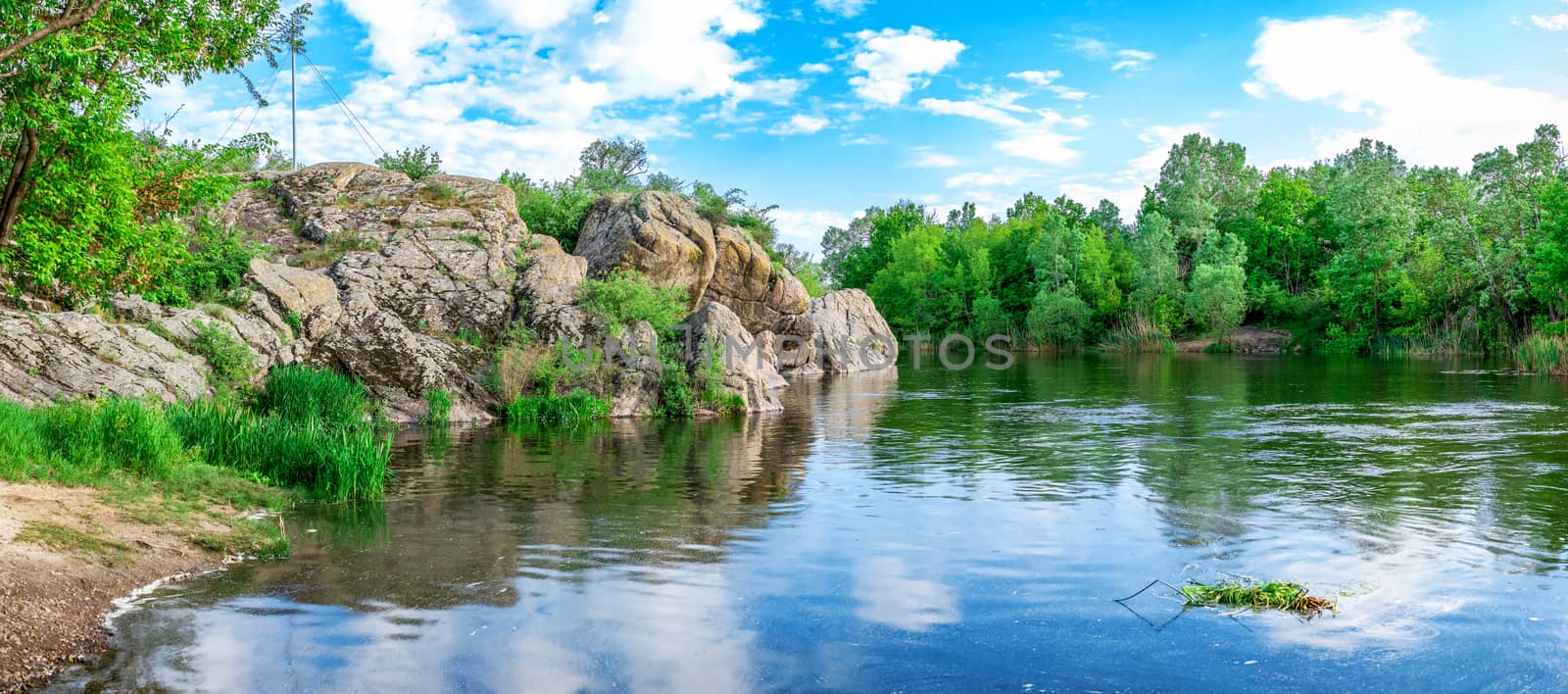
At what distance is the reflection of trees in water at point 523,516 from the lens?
31.8 ft

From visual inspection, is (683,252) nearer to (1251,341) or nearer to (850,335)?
(850,335)

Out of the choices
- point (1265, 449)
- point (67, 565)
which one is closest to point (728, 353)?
point (1265, 449)

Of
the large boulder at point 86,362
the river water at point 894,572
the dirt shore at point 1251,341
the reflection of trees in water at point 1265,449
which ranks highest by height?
the dirt shore at point 1251,341

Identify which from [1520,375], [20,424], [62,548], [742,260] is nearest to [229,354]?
[20,424]

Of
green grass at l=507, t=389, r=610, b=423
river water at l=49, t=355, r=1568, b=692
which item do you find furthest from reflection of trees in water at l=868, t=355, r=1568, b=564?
green grass at l=507, t=389, r=610, b=423

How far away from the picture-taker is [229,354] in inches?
803

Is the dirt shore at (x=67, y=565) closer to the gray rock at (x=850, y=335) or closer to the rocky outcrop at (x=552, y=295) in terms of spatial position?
the rocky outcrop at (x=552, y=295)

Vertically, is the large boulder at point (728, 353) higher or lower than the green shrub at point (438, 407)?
higher

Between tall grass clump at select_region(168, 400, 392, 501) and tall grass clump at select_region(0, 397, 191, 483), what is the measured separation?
2.22 ft

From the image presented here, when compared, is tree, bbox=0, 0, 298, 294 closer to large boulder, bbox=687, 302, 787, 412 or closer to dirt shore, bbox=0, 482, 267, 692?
dirt shore, bbox=0, 482, 267, 692

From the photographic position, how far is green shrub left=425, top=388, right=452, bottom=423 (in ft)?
77.8

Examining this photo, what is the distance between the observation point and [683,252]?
37.6m

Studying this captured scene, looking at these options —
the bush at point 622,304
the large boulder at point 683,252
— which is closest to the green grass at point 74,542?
the bush at point 622,304

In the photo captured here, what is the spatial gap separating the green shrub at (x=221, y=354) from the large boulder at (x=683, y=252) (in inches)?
536
